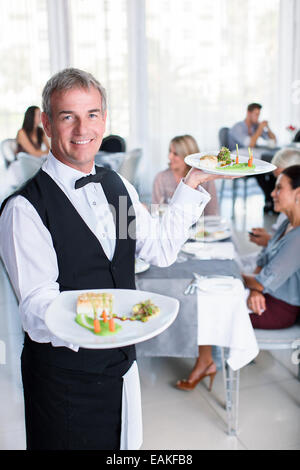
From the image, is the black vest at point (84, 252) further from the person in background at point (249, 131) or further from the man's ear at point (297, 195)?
the person in background at point (249, 131)

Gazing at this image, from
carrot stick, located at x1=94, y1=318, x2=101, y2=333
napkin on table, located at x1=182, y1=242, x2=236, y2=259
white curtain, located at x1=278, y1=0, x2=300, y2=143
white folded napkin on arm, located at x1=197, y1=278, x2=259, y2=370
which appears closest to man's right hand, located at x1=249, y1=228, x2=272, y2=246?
napkin on table, located at x1=182, y1=242, x2=236, y2=259

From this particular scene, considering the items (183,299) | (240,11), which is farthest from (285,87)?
(183,299)

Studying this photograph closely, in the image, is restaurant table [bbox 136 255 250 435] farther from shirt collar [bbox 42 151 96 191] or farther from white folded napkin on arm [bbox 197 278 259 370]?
shirt collar [bbox 42 151 96 191]

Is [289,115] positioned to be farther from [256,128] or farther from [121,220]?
[121,220]

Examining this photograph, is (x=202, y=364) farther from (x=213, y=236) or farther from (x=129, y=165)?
(x=129, y=165)

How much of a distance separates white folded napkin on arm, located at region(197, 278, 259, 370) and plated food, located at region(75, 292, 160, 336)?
3.68ft

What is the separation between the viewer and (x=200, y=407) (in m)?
2.52

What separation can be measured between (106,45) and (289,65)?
9.63 feet

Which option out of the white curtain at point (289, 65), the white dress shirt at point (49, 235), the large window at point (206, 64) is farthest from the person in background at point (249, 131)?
the white dress shirt at point (49, 235)

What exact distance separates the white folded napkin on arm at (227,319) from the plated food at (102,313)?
1122 mm

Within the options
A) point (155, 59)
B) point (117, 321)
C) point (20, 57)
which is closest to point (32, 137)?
point (20, 57)

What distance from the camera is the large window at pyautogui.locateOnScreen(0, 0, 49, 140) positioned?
6.88m

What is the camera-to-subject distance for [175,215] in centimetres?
129

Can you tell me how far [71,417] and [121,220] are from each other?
527 mm
